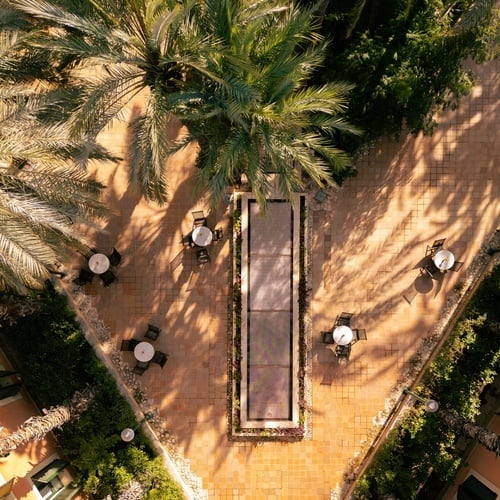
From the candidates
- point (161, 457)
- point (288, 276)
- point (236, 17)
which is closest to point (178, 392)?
point (161, 457)

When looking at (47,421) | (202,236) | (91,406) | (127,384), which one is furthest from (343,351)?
(47,421)

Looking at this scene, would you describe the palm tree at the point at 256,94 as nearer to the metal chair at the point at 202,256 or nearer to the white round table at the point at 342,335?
the metal chair at the point at 202,256

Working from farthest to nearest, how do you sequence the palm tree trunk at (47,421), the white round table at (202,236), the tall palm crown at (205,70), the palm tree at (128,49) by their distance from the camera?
the white round table at (202,236) < the palm tree trunk at (47,421) < the tall palm crown at (205,70) < the palm tree at (128,49)

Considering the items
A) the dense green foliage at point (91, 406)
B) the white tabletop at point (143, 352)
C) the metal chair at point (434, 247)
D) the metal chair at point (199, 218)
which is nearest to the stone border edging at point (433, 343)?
the metal chair at point (434, 247)

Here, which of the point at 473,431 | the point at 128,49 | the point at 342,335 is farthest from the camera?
the point at 342,335

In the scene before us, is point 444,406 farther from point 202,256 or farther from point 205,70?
point 205,70

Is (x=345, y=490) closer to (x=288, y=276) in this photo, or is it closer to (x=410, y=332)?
(x=410, y=332)
